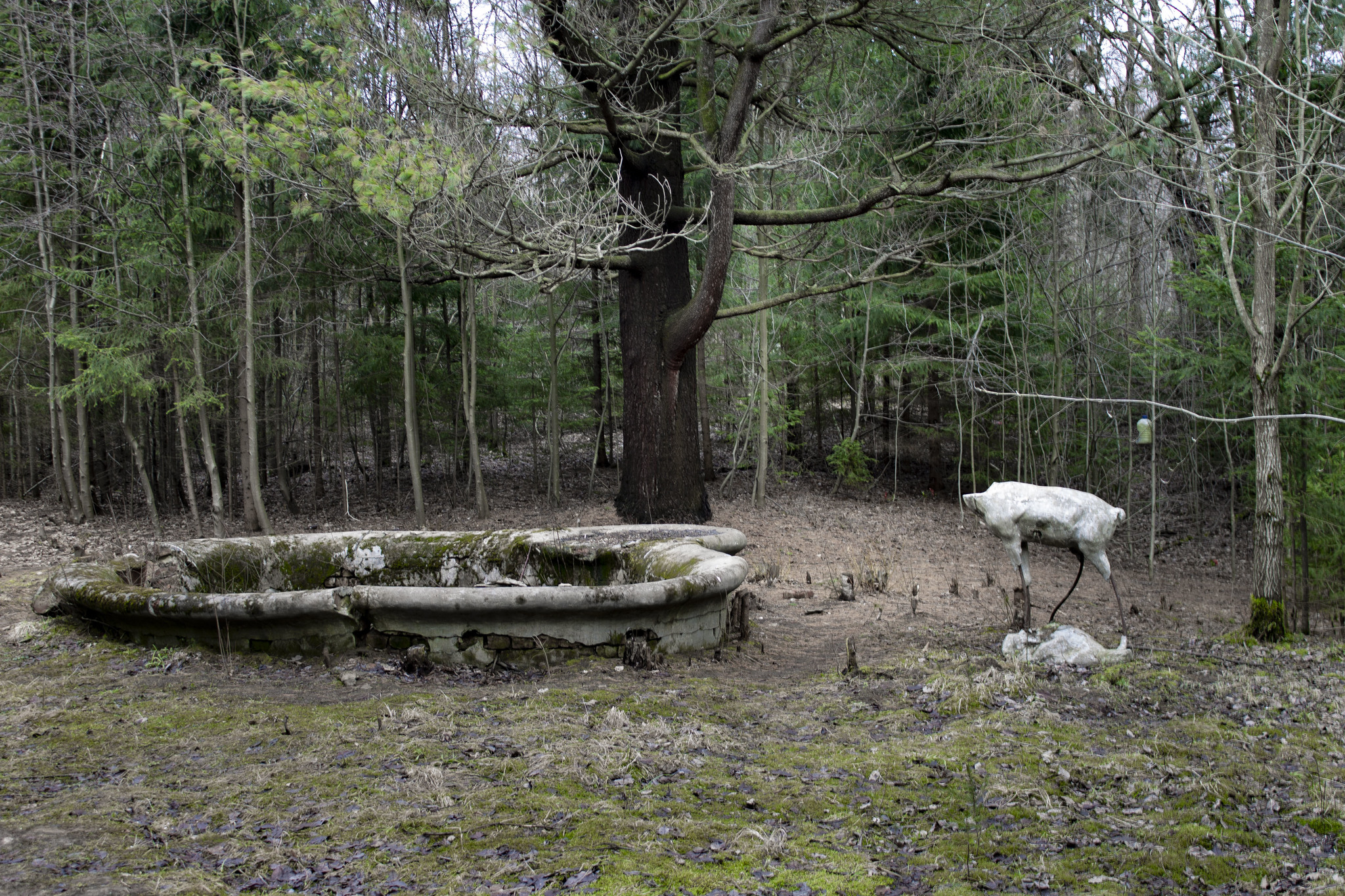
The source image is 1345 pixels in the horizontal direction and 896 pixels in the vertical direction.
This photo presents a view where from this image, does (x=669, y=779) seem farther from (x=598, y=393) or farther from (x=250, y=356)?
(x=598, y=393)

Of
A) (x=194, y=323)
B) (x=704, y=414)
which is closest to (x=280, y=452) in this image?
(x=194, y=323)

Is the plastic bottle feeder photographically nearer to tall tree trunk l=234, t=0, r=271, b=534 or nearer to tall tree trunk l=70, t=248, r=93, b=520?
tall tree trunk l=234, t=0, r=271, b=534

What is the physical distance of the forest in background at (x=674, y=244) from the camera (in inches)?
310

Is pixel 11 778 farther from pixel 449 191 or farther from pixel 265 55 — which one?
pixel 265 55

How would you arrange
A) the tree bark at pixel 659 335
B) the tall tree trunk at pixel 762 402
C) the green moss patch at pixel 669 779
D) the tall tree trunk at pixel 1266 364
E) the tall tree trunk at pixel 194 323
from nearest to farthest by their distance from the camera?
the green moss patch at pixel 669 779 → the tall tree trunk at pixel 1266 364 → the tree bark at pixel 659 335 → the tall tree trunk at pixel 194 323 → the tall tree trunk at pixel 762 402

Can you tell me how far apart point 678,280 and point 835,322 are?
268 inches

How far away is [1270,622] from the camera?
6.15 meters

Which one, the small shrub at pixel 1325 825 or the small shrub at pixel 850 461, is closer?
the small shrub at pixel 1325 825

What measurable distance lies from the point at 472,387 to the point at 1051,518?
33.4ft

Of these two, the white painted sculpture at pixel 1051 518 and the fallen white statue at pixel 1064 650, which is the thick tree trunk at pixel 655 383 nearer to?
the white painted sculpture at pixel 1051 518

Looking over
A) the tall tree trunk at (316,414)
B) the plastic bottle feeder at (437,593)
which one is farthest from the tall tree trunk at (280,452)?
the plastic bottle feeder at (437,593)

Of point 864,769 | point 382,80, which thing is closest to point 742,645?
point 864,769

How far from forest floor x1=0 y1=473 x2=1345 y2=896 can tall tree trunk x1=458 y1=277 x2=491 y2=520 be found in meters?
7.23

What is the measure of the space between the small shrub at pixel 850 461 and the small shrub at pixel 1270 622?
1042cm
